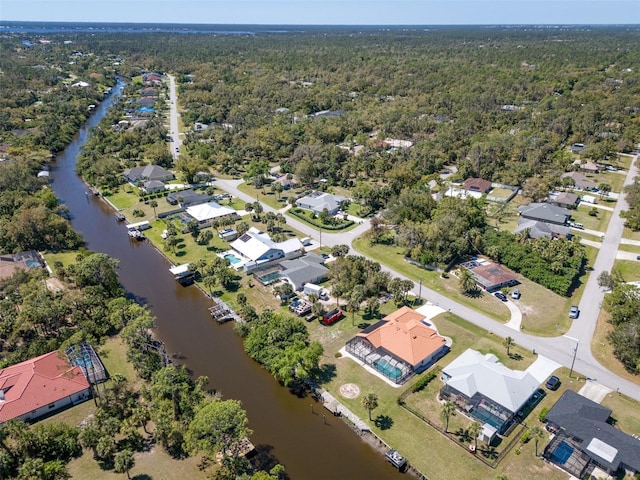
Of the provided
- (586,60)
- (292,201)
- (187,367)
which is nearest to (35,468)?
(187,367)

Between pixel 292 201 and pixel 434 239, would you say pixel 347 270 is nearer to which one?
pixel 434 239

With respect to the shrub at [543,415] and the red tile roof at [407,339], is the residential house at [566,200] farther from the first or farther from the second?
the shrub at [543,415]

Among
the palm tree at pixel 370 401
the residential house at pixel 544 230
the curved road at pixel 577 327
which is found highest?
the palm tree at pixel 370 401

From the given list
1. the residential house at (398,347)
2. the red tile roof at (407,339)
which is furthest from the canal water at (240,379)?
the red tile roof at (407,339)

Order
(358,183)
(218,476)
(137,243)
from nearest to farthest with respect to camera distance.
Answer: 1. (218,476)
2. (137,243)
3. (358,183)

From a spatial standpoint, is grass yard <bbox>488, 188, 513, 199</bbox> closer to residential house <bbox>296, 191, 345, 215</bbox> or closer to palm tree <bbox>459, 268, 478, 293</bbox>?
residential house <bbox>296, 191, 345, 215</bbox>

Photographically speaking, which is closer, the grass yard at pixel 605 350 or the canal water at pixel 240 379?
the canal water at pixel 240 379

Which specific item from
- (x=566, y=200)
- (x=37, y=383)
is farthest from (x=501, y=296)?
(x=37, y=383)

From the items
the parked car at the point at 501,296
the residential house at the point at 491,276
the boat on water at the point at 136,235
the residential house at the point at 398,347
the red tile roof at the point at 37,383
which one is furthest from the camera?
the boat on water at the point at 136,235

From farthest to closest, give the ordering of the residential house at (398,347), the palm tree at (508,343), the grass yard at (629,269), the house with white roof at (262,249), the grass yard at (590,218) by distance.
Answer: the grass yard at (590,218), the house with white roof at (262,249), the grass yard at (629,269), the palm tree at (508,343), the residential house at (398,347)
